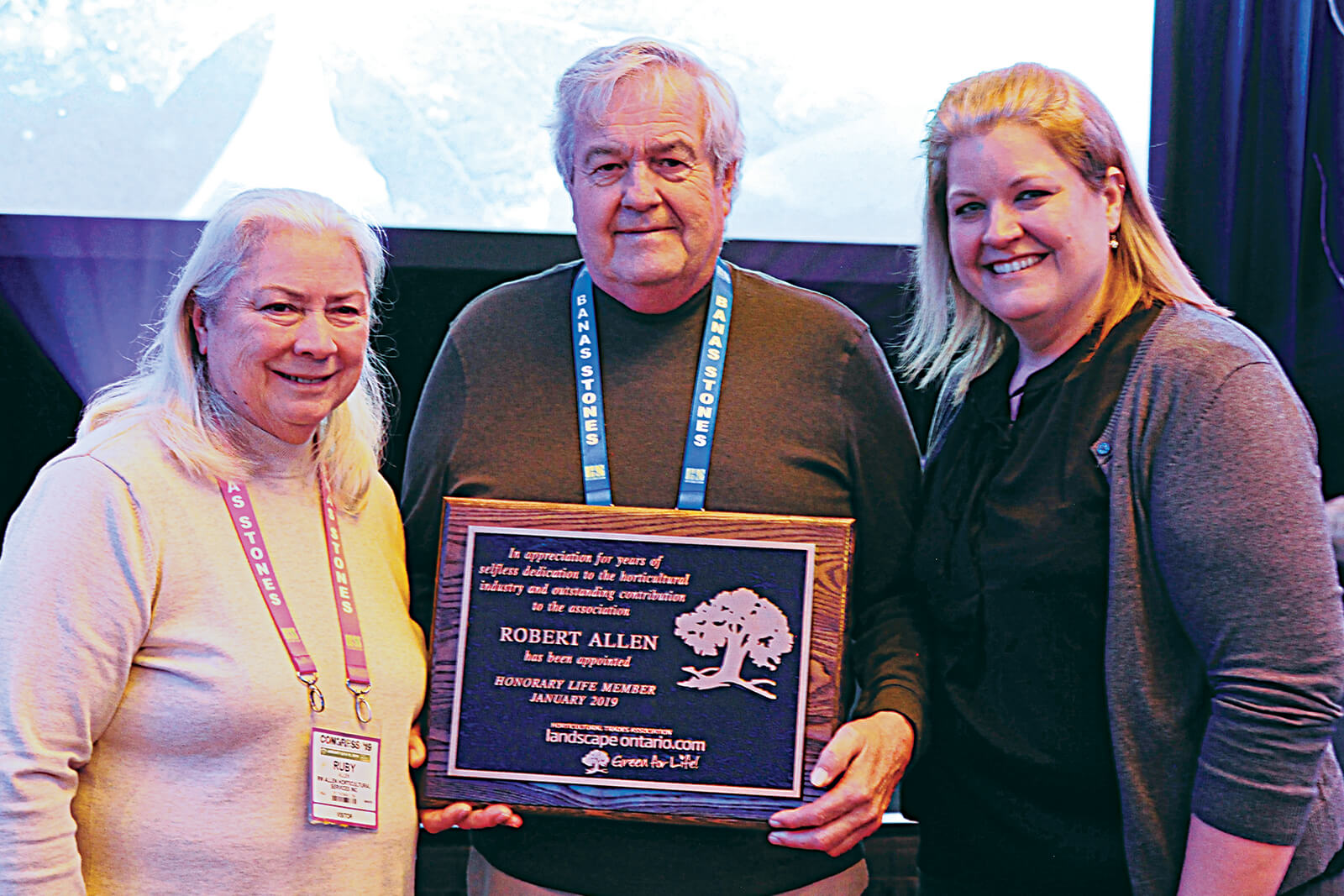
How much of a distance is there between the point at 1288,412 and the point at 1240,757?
0.46 m

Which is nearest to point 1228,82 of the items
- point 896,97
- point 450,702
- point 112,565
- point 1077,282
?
point 896,97

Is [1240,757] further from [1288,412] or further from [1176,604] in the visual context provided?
[1288,412]

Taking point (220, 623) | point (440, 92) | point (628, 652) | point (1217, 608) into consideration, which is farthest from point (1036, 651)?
point (440, 92)

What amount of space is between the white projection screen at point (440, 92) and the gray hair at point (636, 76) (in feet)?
4.03

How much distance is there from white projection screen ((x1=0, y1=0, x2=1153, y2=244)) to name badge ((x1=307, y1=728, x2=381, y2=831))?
184 cm

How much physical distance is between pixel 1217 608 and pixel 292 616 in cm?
131

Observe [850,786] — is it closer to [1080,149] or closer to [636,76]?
[1080,149]

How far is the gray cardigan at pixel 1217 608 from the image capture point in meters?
1.37

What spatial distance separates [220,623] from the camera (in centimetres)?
150

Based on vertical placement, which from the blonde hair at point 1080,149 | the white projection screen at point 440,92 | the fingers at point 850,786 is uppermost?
the white projection screen at point 440,92

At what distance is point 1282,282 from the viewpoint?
10.4ft

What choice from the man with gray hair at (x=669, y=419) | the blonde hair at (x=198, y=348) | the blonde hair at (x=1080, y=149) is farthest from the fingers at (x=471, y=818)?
the blonde hair at (x=1080, y=149)

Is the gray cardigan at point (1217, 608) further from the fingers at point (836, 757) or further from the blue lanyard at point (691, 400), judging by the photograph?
the blue lanyard at point (691, 400)

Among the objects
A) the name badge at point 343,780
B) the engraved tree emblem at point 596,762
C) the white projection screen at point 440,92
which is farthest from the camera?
the white projection screen at point 440,92
